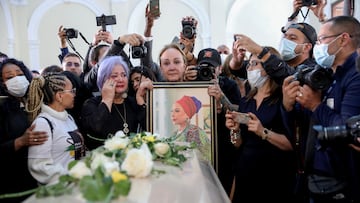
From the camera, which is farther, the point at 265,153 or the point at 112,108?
the point at 112,108

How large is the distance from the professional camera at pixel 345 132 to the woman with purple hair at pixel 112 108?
1.12 m

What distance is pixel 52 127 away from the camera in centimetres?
203

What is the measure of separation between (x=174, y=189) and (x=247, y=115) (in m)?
0.92

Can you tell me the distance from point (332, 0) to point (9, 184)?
386 cm

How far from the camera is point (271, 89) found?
2.17 meters

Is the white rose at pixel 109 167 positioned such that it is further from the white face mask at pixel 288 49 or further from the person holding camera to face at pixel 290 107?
the white face mask at pixel 288 49

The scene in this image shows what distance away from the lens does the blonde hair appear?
219 cm

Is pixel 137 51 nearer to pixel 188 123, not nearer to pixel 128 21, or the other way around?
pixel 188 123

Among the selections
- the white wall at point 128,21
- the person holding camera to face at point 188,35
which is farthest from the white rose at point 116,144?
the white wall at point 128,21

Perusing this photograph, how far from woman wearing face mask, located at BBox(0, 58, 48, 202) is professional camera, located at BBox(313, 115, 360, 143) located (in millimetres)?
1335

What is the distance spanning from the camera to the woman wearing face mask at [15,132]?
200 centimetres

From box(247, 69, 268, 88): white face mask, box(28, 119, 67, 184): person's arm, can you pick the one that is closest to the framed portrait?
box(247, 69, 268, 88): white face mask

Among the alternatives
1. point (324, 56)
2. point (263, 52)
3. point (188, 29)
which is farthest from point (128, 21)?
point (324, 56)

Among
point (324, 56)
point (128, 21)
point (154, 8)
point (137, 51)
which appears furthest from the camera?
point (128, 21)
